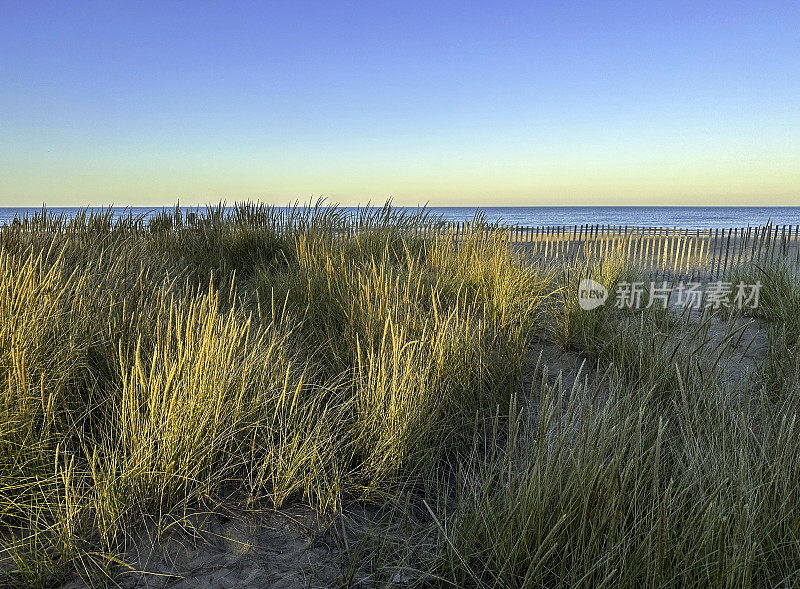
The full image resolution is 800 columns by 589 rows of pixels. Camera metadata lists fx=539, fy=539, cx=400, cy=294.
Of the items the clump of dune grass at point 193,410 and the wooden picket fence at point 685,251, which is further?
the wooden picket fence at point 685,251

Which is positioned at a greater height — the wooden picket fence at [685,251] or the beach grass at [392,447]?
the wooden picket fence at [685,251]

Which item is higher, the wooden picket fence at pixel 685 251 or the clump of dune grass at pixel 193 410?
the wooden picket fence at pixel 685 251

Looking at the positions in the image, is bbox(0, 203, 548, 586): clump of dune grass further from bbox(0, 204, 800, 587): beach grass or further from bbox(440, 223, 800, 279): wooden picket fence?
→ bbox(440, 223, 800, 279): wooden picket fence

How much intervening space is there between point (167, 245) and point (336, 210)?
2.19 metres

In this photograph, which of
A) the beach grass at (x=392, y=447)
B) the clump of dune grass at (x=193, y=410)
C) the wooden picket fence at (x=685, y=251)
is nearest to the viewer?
the beach grass at (x=392, y=447)

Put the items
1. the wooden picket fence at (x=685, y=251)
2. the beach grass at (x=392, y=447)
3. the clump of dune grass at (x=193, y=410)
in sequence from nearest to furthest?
the beach grass at (x=392, y=447)
the clump of dune grass at (x=193, y=410)
the wooden picket fence at (x=685, y=251)

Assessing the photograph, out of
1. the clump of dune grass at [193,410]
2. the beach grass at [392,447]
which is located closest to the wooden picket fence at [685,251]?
the beach grass at [392,447]

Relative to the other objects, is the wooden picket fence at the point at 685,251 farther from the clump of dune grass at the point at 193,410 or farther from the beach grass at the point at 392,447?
the clump of dune grass at the point at 193,410

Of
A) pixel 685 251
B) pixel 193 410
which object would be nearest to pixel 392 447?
pixel 193 410

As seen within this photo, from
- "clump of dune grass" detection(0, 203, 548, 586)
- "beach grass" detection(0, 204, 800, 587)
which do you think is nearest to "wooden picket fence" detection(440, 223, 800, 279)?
"beach grass" detection(0, 204, 800, 587)

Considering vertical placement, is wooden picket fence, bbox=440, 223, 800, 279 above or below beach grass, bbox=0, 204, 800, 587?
above

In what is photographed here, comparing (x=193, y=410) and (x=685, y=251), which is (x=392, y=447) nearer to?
(x=193, y=410)

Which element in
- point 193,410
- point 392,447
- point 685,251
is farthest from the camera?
point 685,251

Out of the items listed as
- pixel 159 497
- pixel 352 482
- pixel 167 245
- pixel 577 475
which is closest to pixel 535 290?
pixel 352 482
